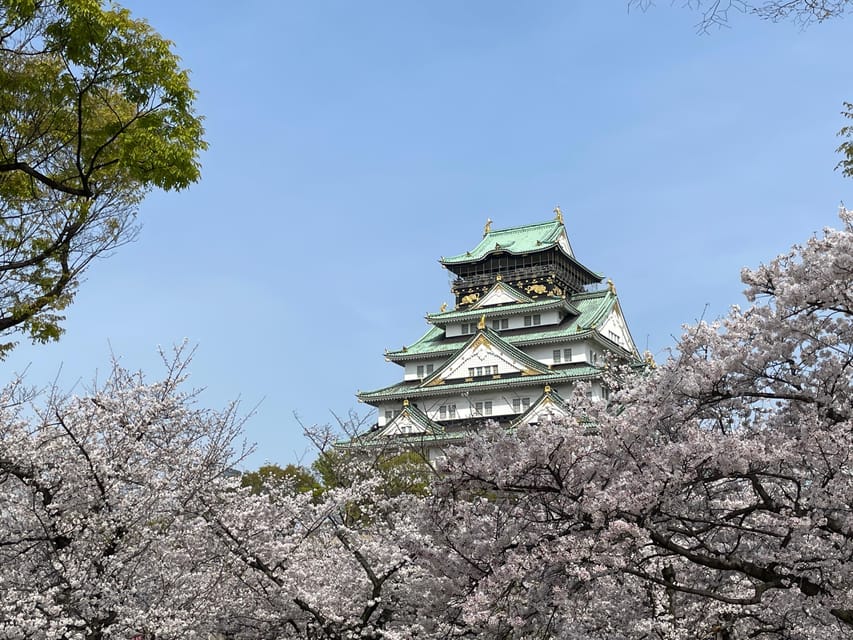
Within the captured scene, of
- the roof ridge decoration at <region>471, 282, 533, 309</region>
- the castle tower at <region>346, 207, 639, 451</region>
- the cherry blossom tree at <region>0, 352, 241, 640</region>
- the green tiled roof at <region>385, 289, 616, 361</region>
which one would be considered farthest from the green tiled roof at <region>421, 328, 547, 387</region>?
the cherry blossom tree at <region>0, 352, 241, 640</region>

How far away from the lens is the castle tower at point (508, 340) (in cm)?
4922

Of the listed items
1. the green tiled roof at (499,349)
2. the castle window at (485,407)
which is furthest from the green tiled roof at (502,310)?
the castle window at (485,407)

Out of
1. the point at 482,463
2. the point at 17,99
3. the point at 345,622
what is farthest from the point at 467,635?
the point at 17,99

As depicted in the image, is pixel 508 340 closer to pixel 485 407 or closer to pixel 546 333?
pixel 546 333

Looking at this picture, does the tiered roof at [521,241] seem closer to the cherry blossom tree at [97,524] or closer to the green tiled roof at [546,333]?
the green tiled roof at [546,333]

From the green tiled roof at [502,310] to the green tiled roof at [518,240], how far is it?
4.44m

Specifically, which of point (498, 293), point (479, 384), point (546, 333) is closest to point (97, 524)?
point (479, 384)

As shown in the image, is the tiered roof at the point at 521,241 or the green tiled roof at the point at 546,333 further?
the tiered roof at the point at 521,241

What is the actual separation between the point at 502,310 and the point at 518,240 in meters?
7.57

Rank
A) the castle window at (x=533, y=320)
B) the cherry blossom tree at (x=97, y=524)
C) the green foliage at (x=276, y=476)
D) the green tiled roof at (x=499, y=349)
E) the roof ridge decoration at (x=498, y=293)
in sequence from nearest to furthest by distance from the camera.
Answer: the cherry blossom tree at (x=97, y=524) → the green foliage at (x=276, y=476) → the green tiled roof at (x=499, y=349) → the castle window at (x=533, y=320) → the roof ridge decoration at (x=498, y=293)

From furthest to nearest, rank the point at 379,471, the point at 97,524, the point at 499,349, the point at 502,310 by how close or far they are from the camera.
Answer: the point at 502,310, the point at 499,349, the point at 379,471, the point at 97,524

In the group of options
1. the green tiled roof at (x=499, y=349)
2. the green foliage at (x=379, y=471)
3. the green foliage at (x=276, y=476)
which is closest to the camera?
the green foliage at (x=379, y=471)

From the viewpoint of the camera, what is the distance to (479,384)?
1955 inches

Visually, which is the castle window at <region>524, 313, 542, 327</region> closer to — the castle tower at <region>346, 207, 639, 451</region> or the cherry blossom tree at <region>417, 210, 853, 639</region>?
the castle tower at <region>346, 207, 639, 451</region>
